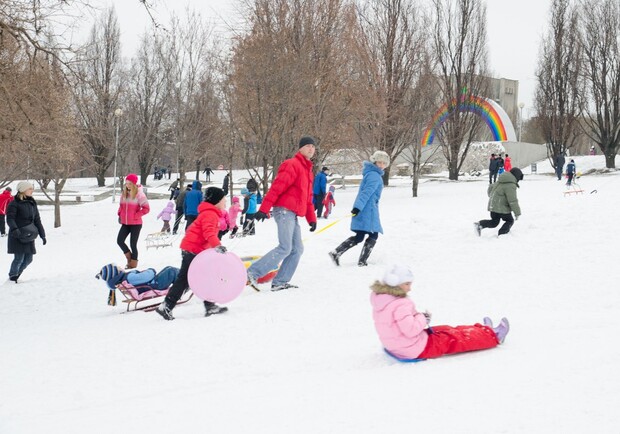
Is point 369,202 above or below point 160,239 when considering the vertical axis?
above

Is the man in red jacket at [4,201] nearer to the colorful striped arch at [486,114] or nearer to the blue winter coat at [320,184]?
the blue winter coat at [320,184]

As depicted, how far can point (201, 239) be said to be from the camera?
20.8ft

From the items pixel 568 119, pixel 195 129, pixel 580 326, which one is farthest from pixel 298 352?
pixel 568 119

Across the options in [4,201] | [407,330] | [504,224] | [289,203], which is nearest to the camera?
[407,330]

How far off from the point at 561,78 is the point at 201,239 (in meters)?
35.5

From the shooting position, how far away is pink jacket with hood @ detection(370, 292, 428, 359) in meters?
4.30

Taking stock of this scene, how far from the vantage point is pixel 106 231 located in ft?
69.3

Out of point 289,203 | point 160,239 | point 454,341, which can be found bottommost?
point 160,239

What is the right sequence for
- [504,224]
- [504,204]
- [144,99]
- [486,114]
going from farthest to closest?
[144,99], [486,114], [504,224], [504,204]

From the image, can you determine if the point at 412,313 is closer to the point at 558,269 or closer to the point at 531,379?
the point at 531,379

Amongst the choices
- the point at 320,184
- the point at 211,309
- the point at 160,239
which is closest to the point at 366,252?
the point at 211,309

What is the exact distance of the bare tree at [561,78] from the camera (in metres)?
36.0

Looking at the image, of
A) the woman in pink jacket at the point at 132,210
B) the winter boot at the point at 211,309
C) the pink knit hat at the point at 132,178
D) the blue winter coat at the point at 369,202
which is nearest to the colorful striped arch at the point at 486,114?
the pink knit hat at the point at 132,178

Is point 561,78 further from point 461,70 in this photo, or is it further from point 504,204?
point 504,204
